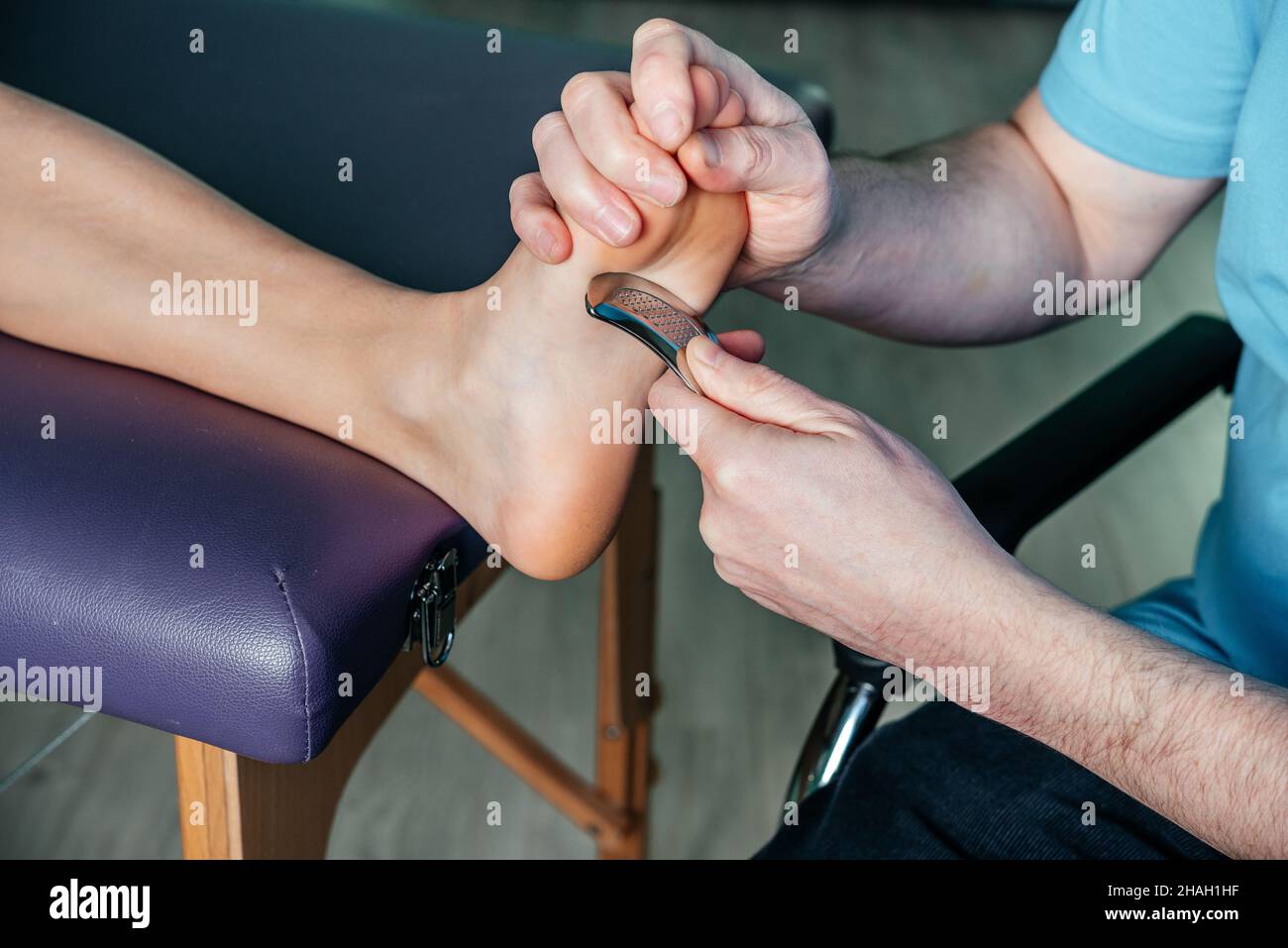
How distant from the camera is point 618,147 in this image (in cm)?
55

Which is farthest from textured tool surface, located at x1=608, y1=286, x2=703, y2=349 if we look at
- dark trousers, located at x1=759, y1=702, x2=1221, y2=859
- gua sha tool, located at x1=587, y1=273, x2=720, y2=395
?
dark trousers, located at x1=759, y1=702, x2=1221, y2=859

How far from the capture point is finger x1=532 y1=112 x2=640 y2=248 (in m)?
0.57

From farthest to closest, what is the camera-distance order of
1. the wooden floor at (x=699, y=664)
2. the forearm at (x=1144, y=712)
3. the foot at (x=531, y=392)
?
1. the wooden floor at (x=699, y=664)
2. the foot at (x=531, y=392)
3. the forearm at (x=1144, y=712)

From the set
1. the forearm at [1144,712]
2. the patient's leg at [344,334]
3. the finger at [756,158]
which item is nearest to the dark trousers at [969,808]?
the forearm at [1144,712]

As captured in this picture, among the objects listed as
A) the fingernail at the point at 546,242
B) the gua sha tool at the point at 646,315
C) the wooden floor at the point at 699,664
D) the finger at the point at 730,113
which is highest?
the finger at the point at 730,113

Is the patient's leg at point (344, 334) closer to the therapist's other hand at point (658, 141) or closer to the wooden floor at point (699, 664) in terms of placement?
the therapist's other hand at point (658, 141)

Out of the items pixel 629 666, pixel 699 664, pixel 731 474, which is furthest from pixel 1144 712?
pixel 699 664

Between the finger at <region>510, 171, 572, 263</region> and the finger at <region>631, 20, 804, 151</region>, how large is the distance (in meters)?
0.07

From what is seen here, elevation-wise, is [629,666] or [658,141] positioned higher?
[658,141]

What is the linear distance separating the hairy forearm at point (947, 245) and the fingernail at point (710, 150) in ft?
0.61

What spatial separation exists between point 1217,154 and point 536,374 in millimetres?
474

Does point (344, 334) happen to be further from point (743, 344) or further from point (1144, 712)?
point (1144, 712)

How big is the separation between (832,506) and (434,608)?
0.68 feet

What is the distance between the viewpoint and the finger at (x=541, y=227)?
588 millimetres
